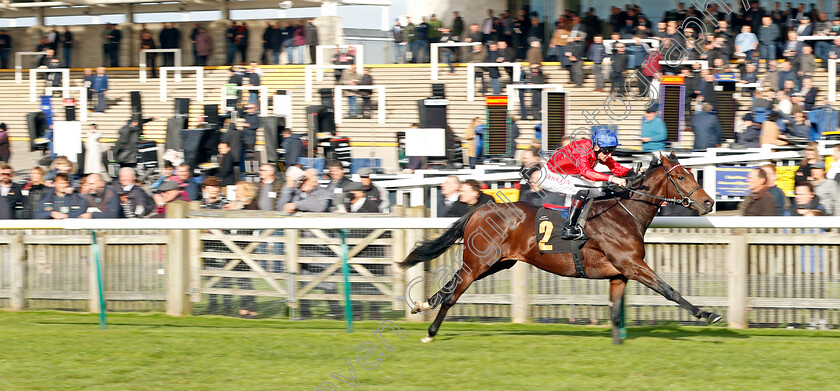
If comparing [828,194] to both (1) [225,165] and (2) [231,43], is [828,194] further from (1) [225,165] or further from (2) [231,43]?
(2) [231,43]

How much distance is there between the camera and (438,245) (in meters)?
6.39

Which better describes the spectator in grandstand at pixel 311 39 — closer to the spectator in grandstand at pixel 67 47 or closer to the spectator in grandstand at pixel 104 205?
the spectator in grandstand at pixel 67 47

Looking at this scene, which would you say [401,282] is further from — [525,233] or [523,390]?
[523,390]

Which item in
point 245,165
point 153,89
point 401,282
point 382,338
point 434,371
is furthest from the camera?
point 153,89

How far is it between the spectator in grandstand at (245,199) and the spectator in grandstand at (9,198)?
2.22m

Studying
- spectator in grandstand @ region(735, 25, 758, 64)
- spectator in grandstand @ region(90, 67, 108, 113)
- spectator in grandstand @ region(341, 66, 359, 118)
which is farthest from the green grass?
spectator in grandstand @ region(90, 67, 108, 113)

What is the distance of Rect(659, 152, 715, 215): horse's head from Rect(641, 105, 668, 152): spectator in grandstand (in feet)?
11.9

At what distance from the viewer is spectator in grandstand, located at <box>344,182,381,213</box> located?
7.82 m

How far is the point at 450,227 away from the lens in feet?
21.1

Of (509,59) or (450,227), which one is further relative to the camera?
(509,59)

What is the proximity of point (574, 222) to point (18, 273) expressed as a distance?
4391mm

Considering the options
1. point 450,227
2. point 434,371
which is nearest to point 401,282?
point 450,227

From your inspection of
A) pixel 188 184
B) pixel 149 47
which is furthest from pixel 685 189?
pixel 149 47

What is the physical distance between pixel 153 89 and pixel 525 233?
14.5 m
